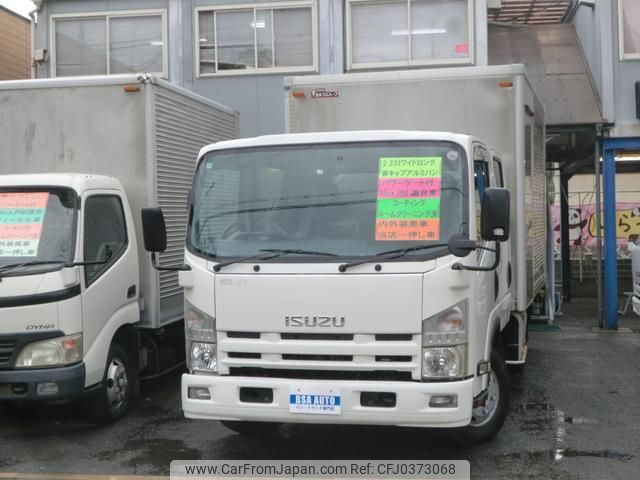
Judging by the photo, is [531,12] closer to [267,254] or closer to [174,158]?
[174,158]

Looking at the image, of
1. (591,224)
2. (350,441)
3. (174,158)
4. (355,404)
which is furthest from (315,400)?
(591,224)

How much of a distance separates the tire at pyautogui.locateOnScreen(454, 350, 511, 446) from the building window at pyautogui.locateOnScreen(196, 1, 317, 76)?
7877mm

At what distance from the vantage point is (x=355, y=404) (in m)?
4.65

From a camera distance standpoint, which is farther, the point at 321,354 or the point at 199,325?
the point at 199,325

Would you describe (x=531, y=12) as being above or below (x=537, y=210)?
above

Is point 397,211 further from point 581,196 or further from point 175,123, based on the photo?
point 581,196

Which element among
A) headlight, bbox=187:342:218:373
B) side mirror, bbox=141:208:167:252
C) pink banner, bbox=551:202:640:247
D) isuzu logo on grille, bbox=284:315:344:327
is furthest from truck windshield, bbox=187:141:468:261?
pink banner, bbox=551:202:640:247

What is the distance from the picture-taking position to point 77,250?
20.1 ft

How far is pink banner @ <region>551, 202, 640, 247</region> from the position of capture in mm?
17500

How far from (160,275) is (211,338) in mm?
2615

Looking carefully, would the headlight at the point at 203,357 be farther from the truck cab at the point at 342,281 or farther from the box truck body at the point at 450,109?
the box truck body at the point at 450,109

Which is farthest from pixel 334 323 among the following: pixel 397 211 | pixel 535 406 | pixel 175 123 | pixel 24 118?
pixel 24 118

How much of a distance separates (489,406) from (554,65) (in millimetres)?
9027

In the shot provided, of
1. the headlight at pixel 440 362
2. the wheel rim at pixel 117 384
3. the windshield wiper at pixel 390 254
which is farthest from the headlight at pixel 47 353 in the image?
the headlight at pixel 440 362
